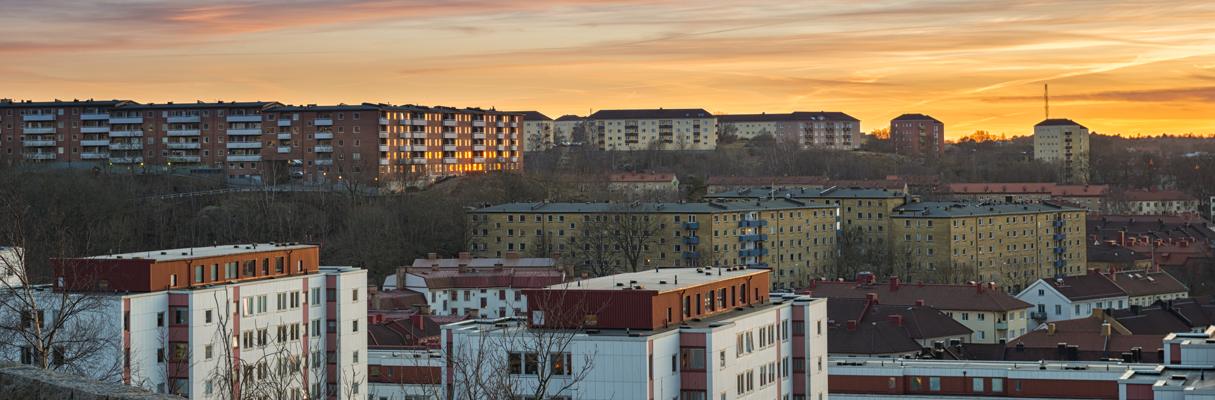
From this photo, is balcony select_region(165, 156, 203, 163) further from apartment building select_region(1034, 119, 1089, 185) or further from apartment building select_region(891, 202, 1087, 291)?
apartment building select_region(1034, 119, 1089, 185)

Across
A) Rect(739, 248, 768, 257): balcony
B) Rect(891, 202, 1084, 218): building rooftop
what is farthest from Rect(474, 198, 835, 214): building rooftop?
Rect(891, 202, 1084, 218): building rooftop

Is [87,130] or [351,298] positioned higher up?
[87,130]

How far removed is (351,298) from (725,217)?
39360mm

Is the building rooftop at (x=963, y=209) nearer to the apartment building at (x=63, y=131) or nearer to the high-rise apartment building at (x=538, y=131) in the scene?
the apartment building at (x=63, y=131)

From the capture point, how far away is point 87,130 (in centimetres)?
8419

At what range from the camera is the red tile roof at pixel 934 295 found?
48944 millimetres

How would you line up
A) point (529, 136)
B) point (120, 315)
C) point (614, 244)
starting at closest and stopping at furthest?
point (120, 315) < point (614, 244) < point (529, 136)

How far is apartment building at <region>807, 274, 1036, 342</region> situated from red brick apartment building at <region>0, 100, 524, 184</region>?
1461 inches

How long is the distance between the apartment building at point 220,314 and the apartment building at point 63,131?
5373cm

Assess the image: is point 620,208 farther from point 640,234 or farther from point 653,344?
point 653,344

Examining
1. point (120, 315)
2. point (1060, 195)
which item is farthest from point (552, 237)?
point (1060, 195)

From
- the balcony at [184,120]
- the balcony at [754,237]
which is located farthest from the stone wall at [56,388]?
the balcony at [184,120]

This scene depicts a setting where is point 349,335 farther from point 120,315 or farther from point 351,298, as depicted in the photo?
point 120,315

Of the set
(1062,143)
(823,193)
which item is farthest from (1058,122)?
(823,193)
